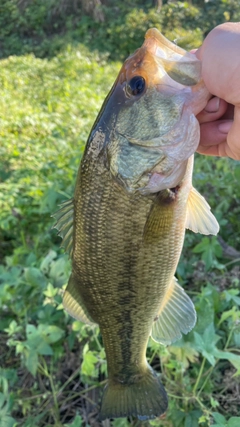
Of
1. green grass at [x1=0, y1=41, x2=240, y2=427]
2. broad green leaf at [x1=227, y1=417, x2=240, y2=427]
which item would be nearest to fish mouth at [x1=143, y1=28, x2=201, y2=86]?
green grass at [x1=0, y1=41, x2=240, y2=427]

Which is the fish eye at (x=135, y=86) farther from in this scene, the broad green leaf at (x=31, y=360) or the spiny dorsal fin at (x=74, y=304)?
the broad green leaf at (x=31, y=360)

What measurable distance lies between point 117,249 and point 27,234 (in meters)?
2.43

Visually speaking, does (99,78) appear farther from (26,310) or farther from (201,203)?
(201,203)

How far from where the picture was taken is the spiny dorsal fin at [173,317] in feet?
5.50

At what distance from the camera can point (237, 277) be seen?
8.07 ft

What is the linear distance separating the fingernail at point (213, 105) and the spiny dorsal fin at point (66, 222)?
1.96 feet

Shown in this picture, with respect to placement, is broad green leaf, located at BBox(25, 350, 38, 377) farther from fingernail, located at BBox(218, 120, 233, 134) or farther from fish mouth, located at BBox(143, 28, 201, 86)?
fish mouth, located at BBox(143, 28, 201, 86)

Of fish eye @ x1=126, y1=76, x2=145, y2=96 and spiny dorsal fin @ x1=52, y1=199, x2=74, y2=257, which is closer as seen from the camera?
fish eye @ x1=126, y1=76, x2=145, y2=96

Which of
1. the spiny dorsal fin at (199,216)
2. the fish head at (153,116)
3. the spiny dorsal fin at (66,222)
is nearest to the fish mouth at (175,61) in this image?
the fish head at (153,116)

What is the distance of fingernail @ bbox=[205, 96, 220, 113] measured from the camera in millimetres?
1400

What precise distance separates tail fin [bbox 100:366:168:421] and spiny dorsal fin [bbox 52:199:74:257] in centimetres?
64

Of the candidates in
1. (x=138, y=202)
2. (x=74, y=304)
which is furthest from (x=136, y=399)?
(x=138, y=202)

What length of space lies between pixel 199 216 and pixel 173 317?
0.47 metres

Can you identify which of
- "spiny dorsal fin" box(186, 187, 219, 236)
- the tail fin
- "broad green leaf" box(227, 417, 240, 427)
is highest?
"spiny dorsal fin" box(186, 187, 219, 236)
